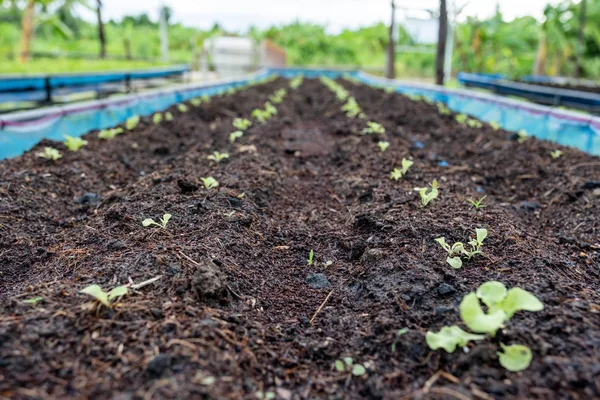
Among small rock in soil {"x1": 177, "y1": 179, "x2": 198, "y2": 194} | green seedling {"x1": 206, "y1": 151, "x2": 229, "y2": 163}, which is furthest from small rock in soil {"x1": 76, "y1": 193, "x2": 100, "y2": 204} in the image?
green seedling {"x1": 206, "y1": 151, "x2": 229, "y2": 163}

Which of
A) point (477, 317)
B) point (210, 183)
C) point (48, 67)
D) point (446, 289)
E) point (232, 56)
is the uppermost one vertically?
point (232, 56)

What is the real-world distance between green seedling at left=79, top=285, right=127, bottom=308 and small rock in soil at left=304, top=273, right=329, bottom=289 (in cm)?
124

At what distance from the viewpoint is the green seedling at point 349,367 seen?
→ 212 centimetres

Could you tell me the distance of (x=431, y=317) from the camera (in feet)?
7.86

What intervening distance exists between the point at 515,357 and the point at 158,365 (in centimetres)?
142

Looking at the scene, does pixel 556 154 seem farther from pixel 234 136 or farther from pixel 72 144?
pixel 72 144

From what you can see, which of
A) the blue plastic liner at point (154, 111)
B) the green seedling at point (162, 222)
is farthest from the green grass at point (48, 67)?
the green seedling at point (162, 222)

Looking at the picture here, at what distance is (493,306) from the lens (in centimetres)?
206

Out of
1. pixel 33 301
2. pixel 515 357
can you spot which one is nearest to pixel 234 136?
pixel 33 301

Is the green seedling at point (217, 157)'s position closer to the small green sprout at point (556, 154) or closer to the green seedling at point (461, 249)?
the green seedling at point (461, 249)

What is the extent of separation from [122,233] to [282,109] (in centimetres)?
814

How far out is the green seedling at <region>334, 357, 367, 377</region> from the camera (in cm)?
212

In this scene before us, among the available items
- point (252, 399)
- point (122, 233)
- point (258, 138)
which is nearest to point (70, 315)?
point (252, 399)

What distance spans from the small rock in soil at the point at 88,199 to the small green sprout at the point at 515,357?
3.73 m
